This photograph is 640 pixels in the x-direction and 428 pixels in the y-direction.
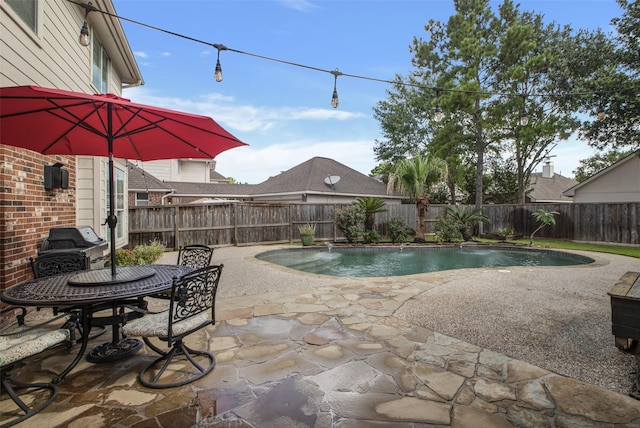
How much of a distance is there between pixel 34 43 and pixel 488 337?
6557mm

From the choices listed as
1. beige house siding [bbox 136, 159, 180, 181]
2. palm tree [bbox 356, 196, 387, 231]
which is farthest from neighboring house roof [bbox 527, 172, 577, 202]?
beige house siding [bbox 136, 159, 180, 181]

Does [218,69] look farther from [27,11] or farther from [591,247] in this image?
[591,247]

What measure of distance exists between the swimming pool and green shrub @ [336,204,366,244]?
35.2 inches

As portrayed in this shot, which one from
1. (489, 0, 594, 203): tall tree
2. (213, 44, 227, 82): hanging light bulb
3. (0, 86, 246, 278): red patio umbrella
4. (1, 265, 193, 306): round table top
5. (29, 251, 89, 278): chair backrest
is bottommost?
(1, 265, 193, 306): round table top

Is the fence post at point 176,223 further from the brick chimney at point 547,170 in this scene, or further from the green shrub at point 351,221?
the brick chimney at point 547,170

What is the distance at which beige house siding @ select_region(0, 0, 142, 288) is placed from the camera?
3.76 metres

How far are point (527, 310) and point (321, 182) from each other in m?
14.0

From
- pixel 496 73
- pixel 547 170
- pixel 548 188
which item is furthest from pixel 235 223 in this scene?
pixel 547 170

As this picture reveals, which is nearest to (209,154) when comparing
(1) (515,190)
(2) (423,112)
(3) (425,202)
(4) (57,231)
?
(4) (57,231)

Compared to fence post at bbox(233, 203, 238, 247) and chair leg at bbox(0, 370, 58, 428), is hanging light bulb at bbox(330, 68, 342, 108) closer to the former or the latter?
chair leg at bbox(0, 370, 58, 428)

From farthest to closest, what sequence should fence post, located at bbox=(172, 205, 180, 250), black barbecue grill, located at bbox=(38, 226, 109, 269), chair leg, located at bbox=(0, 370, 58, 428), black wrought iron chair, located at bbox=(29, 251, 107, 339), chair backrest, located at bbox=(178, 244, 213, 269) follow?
fence post, located at bbox=(172, 205, 180, 250), chair backrest, located at bbox=(178, 244, 213, 269), black barbecue grill, located at bbox=(38, 226, 109, 269), black wrought iron chair, located at bbox=(29, 251, 107, 339), chair leg, located at bbox=(0, 370, 58, 428)

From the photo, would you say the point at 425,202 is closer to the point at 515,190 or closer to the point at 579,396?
the point at 579,396

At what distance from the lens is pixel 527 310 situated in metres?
4.45

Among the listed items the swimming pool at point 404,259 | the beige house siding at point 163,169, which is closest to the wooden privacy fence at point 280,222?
the swimming pool at point 404,259
